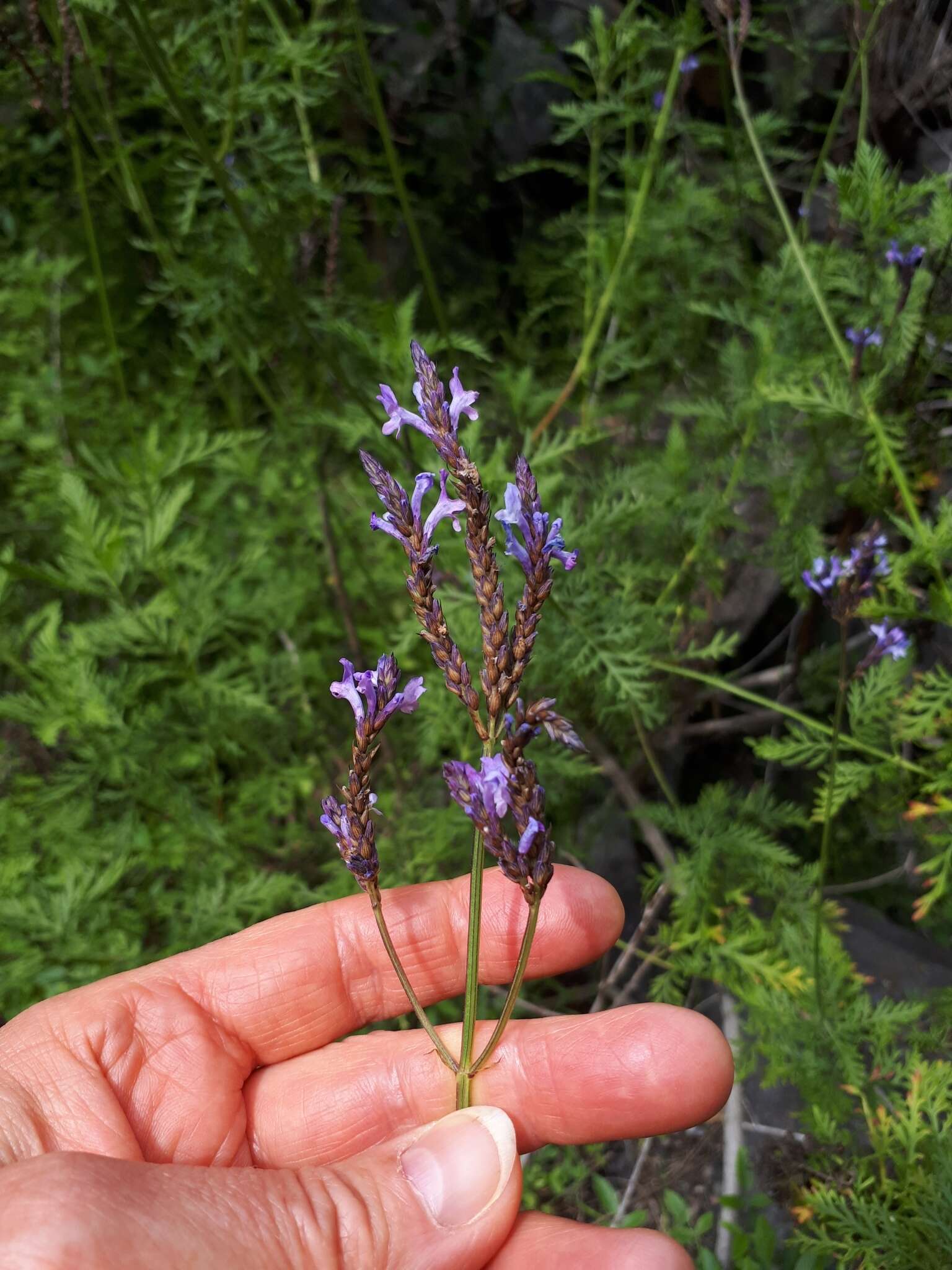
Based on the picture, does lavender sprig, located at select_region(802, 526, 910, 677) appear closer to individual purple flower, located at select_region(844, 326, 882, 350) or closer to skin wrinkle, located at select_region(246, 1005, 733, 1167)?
individual purple flower, located at select_region(844, 326, 882, 350)

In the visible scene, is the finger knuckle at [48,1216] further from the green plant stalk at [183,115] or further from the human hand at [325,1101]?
the green plant stalk at [183,115]

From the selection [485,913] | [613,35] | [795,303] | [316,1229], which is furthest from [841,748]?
[613,35]

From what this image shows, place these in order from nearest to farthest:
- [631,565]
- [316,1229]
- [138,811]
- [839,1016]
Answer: [316,1229] < [839,1016] < [631,565] < [138,811]

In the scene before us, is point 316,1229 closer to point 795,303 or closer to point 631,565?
point 631,565

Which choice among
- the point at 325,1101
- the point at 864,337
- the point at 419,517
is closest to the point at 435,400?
the point at 419,517

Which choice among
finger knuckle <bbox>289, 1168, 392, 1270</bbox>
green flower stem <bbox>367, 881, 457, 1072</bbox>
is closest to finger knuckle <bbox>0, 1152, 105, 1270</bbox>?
finger knuckle <bbox>289, 1168, 392, 1270</bbox>

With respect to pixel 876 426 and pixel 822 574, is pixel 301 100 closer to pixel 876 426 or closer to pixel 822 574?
pixel 876 426

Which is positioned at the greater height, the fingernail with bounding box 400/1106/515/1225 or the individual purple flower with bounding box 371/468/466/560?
the individual purple flower with bounding box 371/468/466/560
